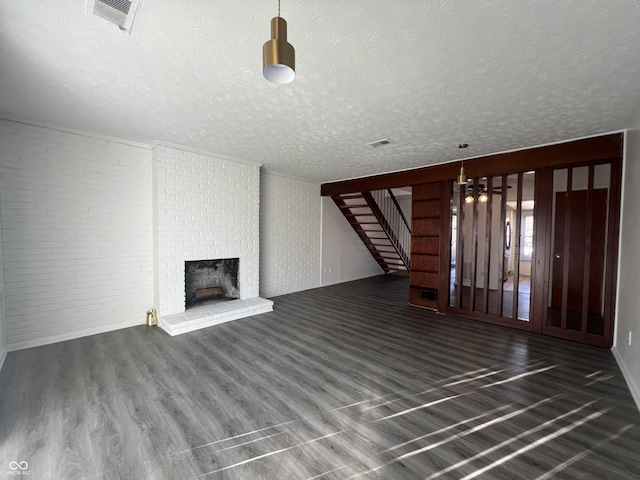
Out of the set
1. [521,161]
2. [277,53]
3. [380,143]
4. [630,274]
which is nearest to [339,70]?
[277,53]

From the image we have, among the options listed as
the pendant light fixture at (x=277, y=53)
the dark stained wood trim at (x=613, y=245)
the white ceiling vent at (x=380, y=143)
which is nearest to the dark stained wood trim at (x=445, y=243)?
the white ceiling vent at (x=380, y=143)

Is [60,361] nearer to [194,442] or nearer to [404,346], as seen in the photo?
[194,442]

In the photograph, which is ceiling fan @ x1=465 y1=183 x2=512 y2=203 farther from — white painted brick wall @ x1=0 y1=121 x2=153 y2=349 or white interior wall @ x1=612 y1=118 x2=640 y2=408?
white painted brick wall @ x1=0 y1=121 x2=153 y2=349

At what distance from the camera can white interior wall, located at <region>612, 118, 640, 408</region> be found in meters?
2.60

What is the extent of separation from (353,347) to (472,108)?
311 cm

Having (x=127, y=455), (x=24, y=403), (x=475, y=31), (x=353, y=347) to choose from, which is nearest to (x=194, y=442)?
(x=127, y=455)

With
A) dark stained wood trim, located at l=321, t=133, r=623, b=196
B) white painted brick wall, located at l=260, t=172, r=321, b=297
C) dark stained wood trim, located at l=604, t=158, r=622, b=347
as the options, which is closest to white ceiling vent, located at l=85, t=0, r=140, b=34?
white painted brick wall, located at l=260, t=172, r=321, b=297

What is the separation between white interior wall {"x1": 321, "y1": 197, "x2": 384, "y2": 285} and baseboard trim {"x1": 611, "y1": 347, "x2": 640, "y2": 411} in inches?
217

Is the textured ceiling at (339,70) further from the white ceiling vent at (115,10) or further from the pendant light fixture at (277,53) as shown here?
the pendant light fixture at (277,53)

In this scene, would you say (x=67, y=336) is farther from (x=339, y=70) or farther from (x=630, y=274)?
(x=630, y=274)

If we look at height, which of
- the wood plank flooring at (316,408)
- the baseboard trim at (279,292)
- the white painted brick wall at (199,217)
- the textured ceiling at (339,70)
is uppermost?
the textured ceiling at (339,70)

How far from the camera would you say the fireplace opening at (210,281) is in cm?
468

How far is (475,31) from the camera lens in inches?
66.4

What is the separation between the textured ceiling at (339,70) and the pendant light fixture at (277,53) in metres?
0.49
